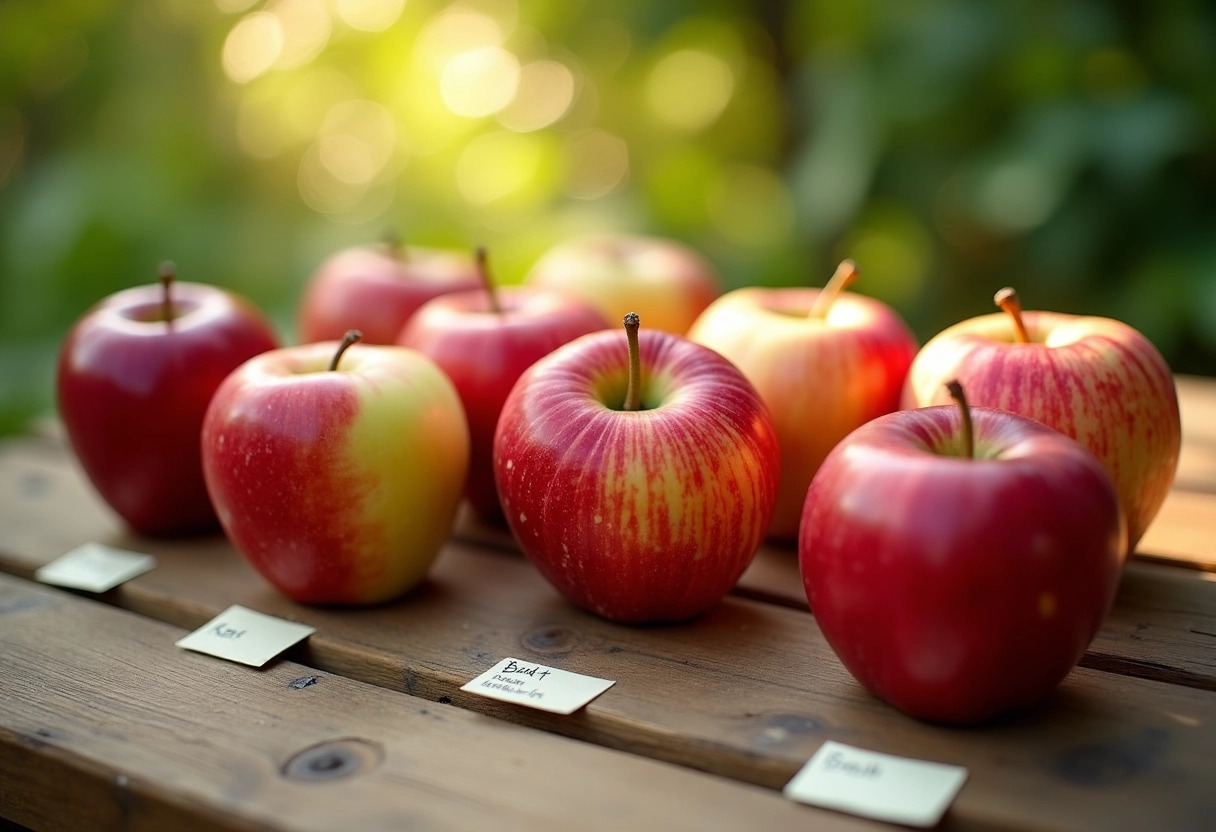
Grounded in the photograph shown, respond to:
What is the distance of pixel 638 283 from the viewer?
145 centimetres

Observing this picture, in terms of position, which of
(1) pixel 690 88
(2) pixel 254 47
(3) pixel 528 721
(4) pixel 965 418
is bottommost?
(3) pixel 528 721

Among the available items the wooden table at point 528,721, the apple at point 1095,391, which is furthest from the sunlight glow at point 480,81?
the apple at point 1095,391

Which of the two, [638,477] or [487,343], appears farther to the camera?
[487,343]

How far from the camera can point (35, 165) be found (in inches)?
115

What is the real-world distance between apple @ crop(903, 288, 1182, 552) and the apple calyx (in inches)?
10.9

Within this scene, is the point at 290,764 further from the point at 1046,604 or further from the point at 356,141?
the point at 356,141

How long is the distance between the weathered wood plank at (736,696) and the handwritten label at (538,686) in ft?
0.05

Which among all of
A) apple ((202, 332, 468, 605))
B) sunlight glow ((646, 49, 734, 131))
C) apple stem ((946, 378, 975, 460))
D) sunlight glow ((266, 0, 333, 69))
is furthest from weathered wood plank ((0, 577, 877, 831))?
sunlight glow ((266, 0, 333, 69))

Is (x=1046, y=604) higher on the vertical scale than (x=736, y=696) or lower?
higher

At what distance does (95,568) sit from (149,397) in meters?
0.20

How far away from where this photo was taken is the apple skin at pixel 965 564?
72 centimetres

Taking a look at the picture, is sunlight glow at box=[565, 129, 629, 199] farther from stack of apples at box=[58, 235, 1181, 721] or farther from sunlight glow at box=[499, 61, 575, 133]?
stack of apples at box=[58, 235, 1181, 721]

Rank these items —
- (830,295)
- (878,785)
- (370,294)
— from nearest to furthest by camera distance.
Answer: (878,785) → (830,295) → (370,294)

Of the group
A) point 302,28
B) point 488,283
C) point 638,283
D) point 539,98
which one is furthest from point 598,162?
point 488,283
